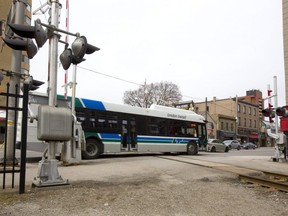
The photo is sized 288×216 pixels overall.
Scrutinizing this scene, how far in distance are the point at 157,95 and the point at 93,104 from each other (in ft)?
128

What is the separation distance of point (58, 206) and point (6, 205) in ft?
3.10

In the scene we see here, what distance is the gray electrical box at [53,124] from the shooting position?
7191 mm

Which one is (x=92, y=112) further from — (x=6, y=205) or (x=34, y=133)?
(x=6, y=205)

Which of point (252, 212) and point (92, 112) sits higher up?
point (92, 112)

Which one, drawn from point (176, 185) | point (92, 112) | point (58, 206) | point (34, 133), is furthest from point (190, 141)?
point (58, 206)

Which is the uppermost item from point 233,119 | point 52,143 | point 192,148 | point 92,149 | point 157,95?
point 157,95

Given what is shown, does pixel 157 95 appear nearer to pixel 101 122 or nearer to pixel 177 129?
pixel 177 129

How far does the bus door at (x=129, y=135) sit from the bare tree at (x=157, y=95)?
115ft

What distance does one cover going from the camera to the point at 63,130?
24.3 ft

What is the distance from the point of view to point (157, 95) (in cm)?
5491

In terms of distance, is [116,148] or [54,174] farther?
[116,148]

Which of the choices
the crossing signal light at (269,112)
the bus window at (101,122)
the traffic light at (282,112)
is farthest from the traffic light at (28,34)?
the crossing signal light at (269,112)

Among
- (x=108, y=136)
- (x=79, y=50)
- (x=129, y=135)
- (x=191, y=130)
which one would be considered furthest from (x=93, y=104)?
(x=79, y=50)

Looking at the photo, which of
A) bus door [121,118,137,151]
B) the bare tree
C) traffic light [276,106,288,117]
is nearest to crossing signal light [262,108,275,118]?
traffic light [276,106,288,117]
